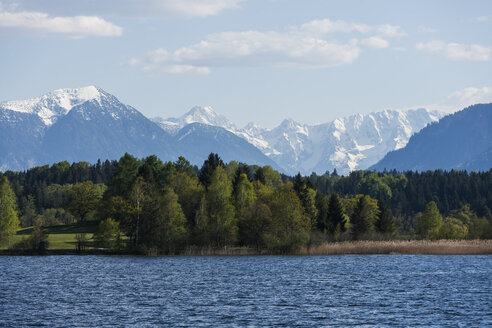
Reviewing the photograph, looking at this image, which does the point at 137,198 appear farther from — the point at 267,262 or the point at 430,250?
the point at 430,250

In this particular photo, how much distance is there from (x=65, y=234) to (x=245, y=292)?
10005 centimetres

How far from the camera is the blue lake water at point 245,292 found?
62719mm

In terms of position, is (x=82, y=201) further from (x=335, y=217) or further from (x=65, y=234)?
(x=335, y=217)

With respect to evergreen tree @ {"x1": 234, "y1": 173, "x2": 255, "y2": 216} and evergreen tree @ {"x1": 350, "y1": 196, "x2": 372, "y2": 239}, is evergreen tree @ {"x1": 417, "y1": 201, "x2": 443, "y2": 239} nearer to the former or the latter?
evergreen tree @ {"x1": 350, "y1": 196, "x2": 372, "y2": 239}

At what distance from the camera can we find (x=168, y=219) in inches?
5044

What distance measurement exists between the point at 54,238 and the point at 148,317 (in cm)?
10190

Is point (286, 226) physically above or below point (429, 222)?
below

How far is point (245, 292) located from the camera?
8019 cm

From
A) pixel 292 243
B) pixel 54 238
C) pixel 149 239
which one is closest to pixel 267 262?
pixel 292 243

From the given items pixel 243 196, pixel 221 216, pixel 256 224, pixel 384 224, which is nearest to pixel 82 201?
pixel 243 196

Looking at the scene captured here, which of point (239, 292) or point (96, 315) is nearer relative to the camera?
point (96, 315)

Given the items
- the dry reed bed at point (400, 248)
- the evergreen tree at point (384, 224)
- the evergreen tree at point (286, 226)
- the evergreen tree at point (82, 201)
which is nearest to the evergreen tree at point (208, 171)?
the evergreen tree at point (82, 201)

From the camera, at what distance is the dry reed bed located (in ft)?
436

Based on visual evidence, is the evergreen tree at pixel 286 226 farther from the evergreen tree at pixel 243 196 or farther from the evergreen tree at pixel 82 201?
the evergreen tree at pixel 82 201
